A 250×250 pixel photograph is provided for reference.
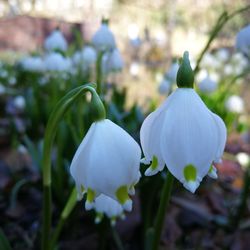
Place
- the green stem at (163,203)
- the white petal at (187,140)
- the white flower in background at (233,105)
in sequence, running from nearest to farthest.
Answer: the white petal at (187,140), the green stem at (163,203), the white flower in background at (233,105)

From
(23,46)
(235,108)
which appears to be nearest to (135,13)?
(23,46)

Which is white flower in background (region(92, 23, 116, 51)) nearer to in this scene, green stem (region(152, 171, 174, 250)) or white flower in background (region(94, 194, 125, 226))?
white flower in background (region(94, 194, 125, 226))

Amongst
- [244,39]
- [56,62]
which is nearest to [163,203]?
[244,39]

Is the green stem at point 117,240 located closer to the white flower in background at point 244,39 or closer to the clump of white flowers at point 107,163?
the white flower in background at point 244,39

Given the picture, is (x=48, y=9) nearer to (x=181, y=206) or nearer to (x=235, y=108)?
(x=235, y=108)

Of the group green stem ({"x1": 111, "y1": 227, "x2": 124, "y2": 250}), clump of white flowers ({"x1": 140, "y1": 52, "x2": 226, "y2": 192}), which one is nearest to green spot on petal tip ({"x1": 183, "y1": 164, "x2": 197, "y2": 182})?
clump of white flowers ({"x1": 140, "y1": 52, "x2": 226, "y2": 192})

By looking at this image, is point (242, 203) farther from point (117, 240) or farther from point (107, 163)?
point (107, 163)

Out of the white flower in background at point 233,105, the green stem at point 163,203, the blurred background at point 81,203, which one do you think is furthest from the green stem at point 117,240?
the white flower in background at point 233,105
